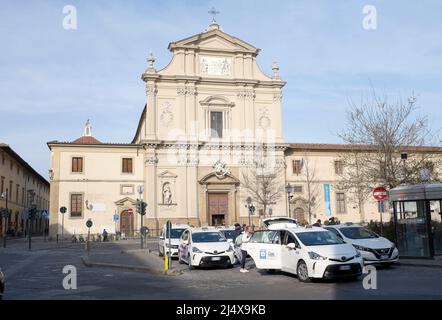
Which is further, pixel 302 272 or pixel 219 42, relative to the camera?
pixel 219 42

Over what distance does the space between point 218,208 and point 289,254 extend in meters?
34.3

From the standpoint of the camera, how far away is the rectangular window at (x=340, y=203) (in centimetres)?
5156

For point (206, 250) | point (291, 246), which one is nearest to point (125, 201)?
point (206, 250)

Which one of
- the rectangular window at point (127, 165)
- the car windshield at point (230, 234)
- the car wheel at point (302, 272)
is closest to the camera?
the car wheel at point (302, 272)

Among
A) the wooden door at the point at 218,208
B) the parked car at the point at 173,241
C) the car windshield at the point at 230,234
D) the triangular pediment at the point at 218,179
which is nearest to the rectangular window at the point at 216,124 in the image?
the triangular pediment at the point at 218,179

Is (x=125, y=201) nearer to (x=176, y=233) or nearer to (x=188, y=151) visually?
(x=188, y=151)

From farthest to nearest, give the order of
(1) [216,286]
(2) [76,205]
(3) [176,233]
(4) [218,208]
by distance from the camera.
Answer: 1. (4) [218,208]
2. (2) [76,205]
3. (3) [176,233]
4. (1) [216,286]

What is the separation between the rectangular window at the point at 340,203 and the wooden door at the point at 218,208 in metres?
12.6

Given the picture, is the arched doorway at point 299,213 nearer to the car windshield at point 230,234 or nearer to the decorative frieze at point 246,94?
the decorative frieze at point 246,94

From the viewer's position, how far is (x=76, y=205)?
150ft

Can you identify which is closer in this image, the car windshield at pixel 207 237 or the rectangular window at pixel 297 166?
the car windshield at pixel 207 237

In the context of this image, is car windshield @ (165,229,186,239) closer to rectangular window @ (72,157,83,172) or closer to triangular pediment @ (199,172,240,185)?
triangular pediment @ (199,172,240,185)

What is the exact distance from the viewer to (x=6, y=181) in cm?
5256
